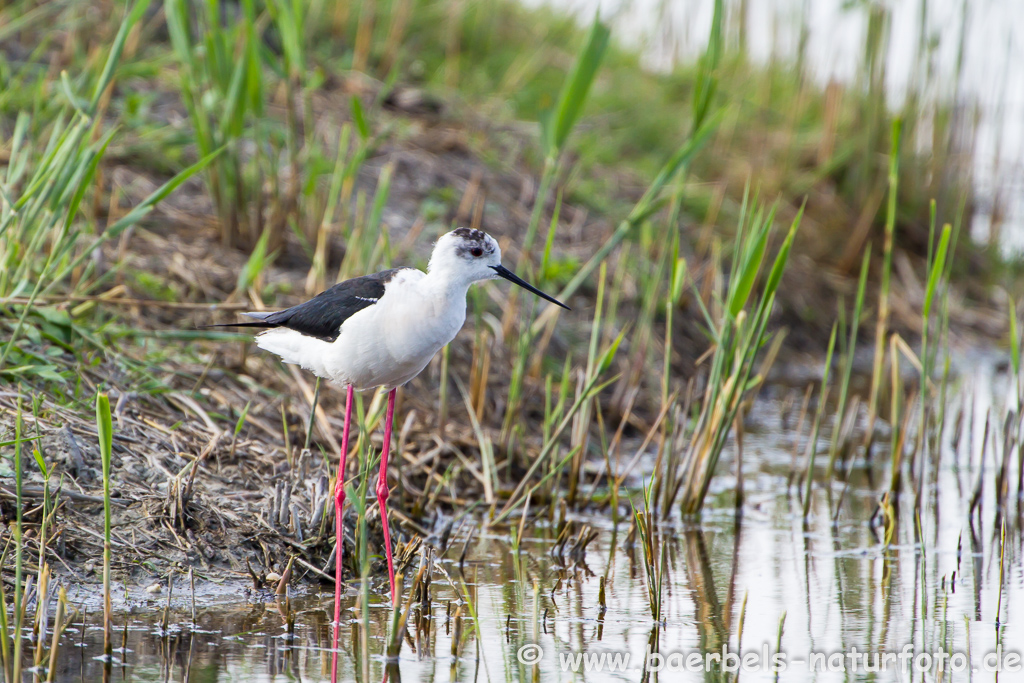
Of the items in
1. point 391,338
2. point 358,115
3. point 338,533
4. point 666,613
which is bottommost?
point 666,613

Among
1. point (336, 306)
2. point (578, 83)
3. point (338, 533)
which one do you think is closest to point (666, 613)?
point (338, 533)

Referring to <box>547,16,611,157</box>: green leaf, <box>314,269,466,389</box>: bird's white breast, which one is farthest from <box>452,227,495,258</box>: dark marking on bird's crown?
<box>547,16,611,157</box>: green leaf

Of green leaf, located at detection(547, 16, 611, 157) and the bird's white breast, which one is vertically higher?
green leaf, located at detection(547, 16, 611, 157)

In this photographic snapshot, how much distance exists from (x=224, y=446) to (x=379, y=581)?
0.79m

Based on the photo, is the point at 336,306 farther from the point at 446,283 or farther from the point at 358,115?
the point at 358,115

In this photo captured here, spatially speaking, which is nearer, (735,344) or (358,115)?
(735,344)

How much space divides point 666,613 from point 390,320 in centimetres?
125

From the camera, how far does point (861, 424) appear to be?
6.15 metres

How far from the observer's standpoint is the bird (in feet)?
11.2

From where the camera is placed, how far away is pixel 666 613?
3.41 m

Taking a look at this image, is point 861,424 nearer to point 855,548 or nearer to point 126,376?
point 855,548

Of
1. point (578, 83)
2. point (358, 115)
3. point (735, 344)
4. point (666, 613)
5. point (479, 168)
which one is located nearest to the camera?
point (666, 613)

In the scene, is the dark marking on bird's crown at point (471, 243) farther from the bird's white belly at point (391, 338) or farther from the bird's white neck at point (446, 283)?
the bird's white belly at point (391, 338)

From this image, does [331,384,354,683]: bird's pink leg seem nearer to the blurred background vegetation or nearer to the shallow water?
the shallow water
